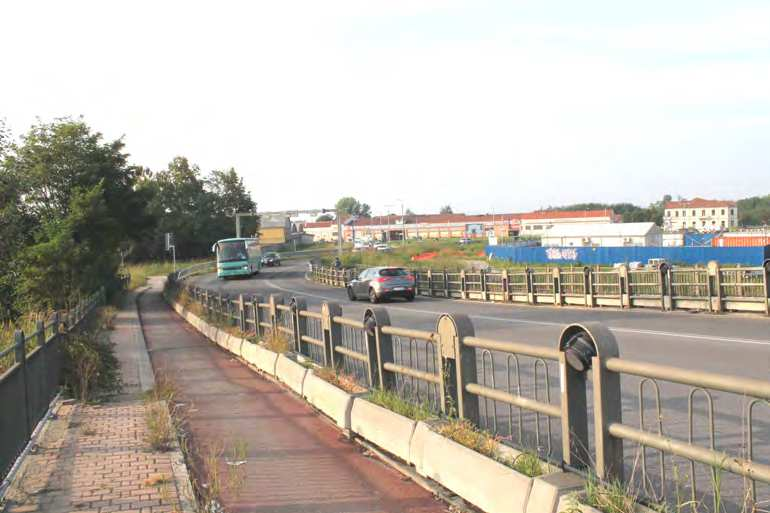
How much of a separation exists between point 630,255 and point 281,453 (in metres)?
45.7

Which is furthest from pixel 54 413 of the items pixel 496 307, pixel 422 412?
pixel 496 307

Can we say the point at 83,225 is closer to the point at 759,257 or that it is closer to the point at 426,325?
the point at 426,325

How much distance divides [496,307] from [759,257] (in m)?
18.5

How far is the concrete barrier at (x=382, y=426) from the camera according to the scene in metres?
7.00

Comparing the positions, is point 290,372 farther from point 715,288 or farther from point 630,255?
point 630,255

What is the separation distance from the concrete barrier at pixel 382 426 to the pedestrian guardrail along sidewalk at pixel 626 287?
49.0 ft

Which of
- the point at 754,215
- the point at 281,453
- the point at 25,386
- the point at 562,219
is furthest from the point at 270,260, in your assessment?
the point at 754,215

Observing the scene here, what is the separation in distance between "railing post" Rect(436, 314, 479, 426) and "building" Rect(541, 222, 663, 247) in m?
53.2

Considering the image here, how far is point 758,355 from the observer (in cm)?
1255

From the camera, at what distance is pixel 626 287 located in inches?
962

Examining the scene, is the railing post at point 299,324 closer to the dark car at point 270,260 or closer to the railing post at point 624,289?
the railing post at point 624,289

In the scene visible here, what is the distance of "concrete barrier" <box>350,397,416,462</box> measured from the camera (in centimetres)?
700

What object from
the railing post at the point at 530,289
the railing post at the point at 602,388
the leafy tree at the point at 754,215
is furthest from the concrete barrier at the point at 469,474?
the leafy tree at the point at 754,215

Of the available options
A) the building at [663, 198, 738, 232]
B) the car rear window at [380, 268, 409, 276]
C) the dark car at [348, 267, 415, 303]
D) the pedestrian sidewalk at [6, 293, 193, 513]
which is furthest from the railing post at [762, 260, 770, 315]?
the building at [663, 198, 738, 232]
